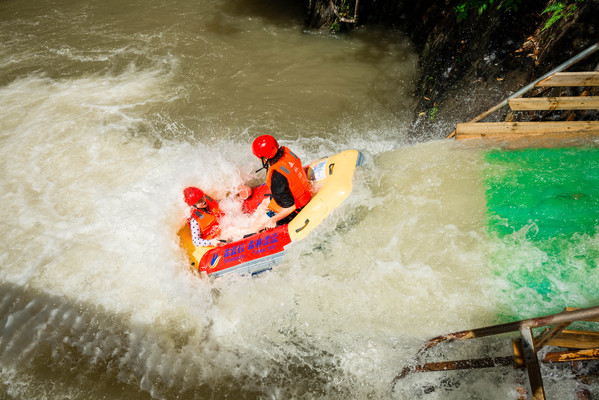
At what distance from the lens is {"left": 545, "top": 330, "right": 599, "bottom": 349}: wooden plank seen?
2297 millimetres

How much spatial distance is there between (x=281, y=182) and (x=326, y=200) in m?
0.60

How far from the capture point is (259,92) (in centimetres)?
734

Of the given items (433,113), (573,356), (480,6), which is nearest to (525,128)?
(433,113)

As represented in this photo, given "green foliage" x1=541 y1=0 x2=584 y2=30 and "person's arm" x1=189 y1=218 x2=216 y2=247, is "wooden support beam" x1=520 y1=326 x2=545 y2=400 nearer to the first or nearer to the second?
"person's arm" x1=189 y1=218 x2=216 y2=247

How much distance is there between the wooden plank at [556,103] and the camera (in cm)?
380

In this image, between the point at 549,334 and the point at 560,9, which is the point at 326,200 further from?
the point at 560,9

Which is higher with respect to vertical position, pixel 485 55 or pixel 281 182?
pixel 485 55

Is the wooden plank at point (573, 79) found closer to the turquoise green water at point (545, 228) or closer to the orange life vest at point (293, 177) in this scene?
the turquoise green water at point (545, 228)

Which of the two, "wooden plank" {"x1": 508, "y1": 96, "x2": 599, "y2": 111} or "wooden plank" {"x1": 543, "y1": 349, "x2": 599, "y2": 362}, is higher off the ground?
"wooden plank" {"x1": 508, "y1": 96, "x2": 599, "y2": 111}

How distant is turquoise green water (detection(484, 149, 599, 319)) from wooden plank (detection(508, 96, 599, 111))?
1.75ft

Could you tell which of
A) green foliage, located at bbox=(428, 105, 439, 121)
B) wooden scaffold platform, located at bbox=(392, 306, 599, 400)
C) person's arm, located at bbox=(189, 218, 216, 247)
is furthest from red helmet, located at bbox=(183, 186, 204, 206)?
green foliage, located at bbox=(428, 105, 439, 121)

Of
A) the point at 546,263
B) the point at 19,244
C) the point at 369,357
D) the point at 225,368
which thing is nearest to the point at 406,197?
the point at 546,263

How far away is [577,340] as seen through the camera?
232 centimetres

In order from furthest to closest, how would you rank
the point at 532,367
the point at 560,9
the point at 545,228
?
the point at 560,9 → the point at 545,228 → the point at 532,367
